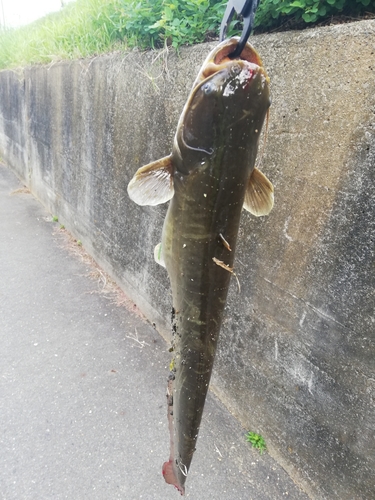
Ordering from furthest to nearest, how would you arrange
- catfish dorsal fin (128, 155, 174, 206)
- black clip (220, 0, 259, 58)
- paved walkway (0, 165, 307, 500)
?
paved walkway (0, 165, 307, 500)
catfish dorsal fin (128, 155, 174, 206)
black clip (220, 0, 259, 58)

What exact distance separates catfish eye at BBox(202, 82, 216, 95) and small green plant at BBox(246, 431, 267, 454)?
2.62m

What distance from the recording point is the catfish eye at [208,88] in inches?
40.9

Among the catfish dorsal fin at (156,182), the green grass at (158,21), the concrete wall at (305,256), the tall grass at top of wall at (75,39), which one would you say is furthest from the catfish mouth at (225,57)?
the tall grass at top of wall at (75,39)

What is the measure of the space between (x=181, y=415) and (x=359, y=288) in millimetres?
1135

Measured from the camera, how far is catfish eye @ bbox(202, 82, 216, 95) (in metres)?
1.04

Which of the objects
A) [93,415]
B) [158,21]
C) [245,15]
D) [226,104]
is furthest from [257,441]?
[158,21]

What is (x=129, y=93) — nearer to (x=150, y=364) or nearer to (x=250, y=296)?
(x=250, y=296)

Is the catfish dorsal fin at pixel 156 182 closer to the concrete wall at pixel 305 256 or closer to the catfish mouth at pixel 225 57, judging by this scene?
the catfish mouth at pixel 225 57

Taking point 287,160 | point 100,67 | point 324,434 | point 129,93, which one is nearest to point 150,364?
point 324,434

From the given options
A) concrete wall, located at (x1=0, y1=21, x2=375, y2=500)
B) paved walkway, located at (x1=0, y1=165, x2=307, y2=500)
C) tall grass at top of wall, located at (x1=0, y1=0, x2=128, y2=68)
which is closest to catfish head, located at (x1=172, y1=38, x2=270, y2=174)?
concrete wall, located at (x1=0, y1=21, x2=375, y2=500)

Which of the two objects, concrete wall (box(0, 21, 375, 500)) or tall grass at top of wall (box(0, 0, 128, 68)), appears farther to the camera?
tall grass at top of wall (box(0, 0, 128, 68))

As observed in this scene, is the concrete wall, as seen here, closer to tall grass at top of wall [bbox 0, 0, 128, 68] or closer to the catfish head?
tall grass at top of wall [bbox 0, 0, 128, 68]

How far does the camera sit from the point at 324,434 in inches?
89.3

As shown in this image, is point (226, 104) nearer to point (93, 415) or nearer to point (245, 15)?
point (245, 15)
